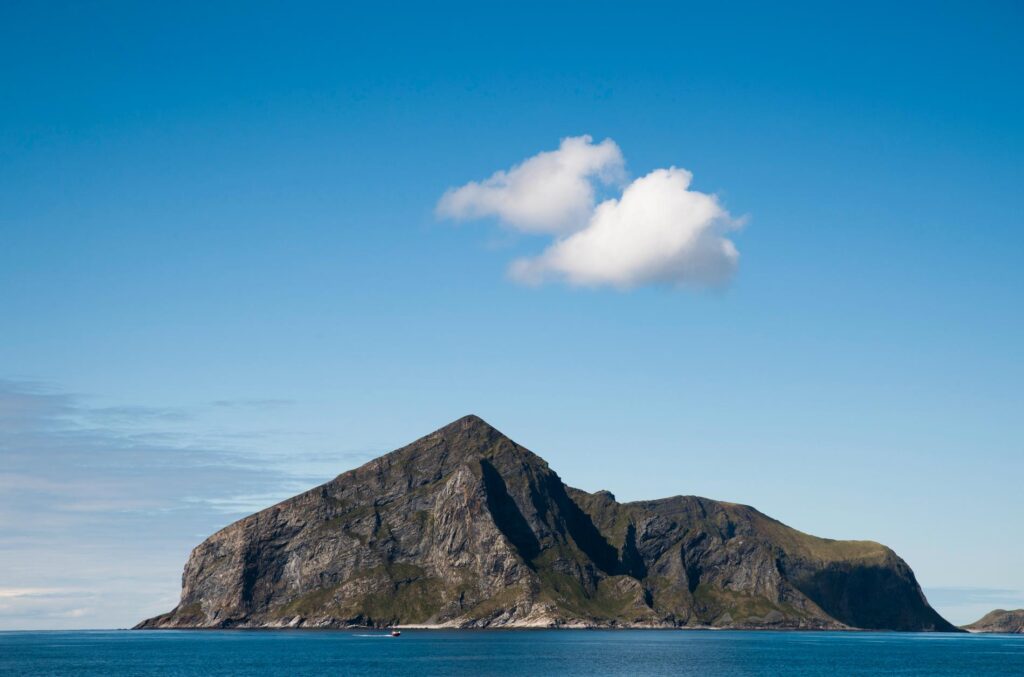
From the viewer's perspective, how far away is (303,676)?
19825cm

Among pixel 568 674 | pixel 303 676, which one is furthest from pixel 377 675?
pixel 568 674

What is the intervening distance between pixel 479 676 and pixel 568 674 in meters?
16.5

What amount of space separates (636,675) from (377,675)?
45.3 meters

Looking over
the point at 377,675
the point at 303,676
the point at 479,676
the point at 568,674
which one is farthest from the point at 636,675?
the point at 303,676

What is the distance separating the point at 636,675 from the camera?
19812cm

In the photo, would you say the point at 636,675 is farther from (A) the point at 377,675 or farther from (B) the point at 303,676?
(B) the point at 303,676

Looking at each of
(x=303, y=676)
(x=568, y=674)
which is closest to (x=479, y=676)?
(x=568, y=674)

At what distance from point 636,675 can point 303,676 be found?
5802 cm

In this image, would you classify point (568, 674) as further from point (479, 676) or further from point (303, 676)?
point (303, 676)

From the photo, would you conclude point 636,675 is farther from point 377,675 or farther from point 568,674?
point 377,675

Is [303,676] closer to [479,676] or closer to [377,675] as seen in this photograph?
[377,675]

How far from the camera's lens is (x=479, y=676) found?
631 feet

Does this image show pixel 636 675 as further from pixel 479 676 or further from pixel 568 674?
pixel 479 676

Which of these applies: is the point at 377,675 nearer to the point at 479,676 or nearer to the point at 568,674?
the point at 479,676
